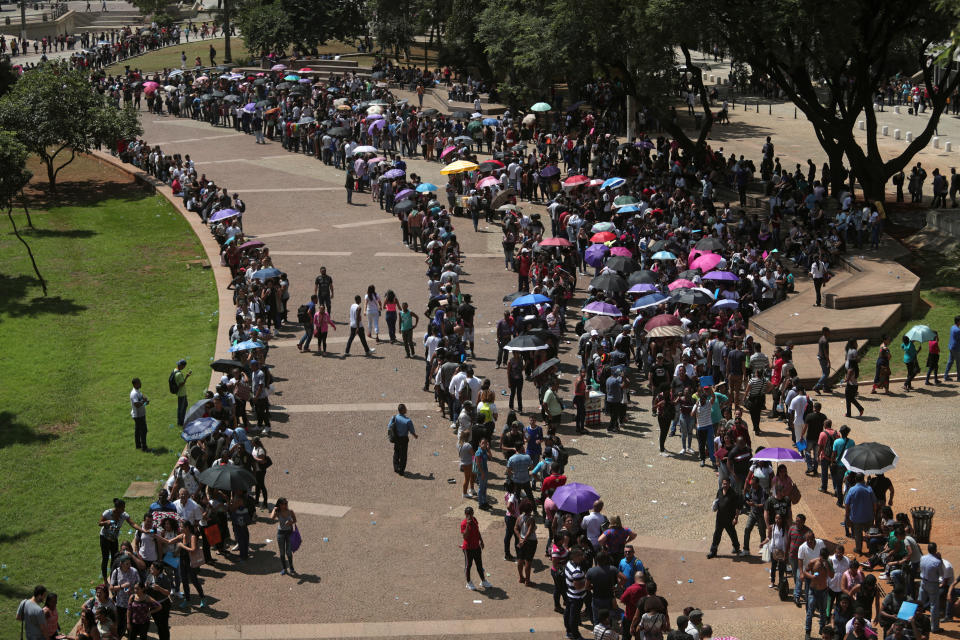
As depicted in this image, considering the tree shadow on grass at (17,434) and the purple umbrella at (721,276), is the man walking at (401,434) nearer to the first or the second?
the tree shadow on grass at (17,434)

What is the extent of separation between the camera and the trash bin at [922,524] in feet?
55.8

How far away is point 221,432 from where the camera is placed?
64.2ft

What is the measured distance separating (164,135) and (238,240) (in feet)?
73.7

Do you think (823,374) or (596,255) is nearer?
(823,374)

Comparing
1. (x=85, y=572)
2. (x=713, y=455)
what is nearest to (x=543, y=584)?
(x=713, y=455)

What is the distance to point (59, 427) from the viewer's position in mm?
25078

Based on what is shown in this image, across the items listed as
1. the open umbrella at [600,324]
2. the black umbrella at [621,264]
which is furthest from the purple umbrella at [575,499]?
the black umbrella at [621,264]

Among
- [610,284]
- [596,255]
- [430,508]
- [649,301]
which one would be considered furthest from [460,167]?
[430,508]

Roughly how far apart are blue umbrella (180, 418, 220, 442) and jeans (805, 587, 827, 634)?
9.95 meters

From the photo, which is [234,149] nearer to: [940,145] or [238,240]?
[238,240]

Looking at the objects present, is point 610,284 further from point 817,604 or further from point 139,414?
point 817,604

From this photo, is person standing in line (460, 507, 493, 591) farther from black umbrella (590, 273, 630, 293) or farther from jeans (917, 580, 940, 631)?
black umbrella (590, 273, 630, 293)

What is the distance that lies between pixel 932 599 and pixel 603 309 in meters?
11.6

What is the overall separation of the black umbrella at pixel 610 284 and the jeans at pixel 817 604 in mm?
12496
